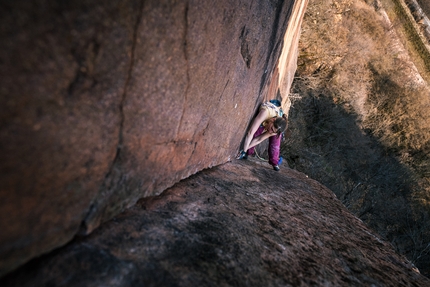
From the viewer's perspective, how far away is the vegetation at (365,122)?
7.19m

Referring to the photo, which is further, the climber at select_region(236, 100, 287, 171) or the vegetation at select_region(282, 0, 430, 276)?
the vegetation at select_region(282, 0, 430, 276)

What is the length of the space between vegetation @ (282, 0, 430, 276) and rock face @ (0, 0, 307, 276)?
5.69 metres

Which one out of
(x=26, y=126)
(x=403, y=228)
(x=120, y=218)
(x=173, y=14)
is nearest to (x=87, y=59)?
(x=26, y=126)

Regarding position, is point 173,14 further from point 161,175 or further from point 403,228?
point 403,228

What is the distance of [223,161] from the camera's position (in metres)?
2.25

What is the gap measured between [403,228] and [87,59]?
35.4ft

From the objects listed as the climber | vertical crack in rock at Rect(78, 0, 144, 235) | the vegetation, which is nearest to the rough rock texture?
vertical crack in rock at Rect(78, 0, 144, 235)

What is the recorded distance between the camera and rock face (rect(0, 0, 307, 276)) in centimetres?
53

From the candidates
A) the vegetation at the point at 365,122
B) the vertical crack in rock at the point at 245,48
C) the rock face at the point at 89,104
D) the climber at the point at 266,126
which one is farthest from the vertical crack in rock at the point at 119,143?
the vegetation at the point at 365,122

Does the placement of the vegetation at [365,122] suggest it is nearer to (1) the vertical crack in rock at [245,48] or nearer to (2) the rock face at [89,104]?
(1) the vertical crack in rock at [245,48]

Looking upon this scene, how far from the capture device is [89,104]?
68 centimetres

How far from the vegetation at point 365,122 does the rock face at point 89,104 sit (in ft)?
18.7

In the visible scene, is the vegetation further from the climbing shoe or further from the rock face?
the rock face

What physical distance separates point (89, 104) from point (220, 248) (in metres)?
0.71
